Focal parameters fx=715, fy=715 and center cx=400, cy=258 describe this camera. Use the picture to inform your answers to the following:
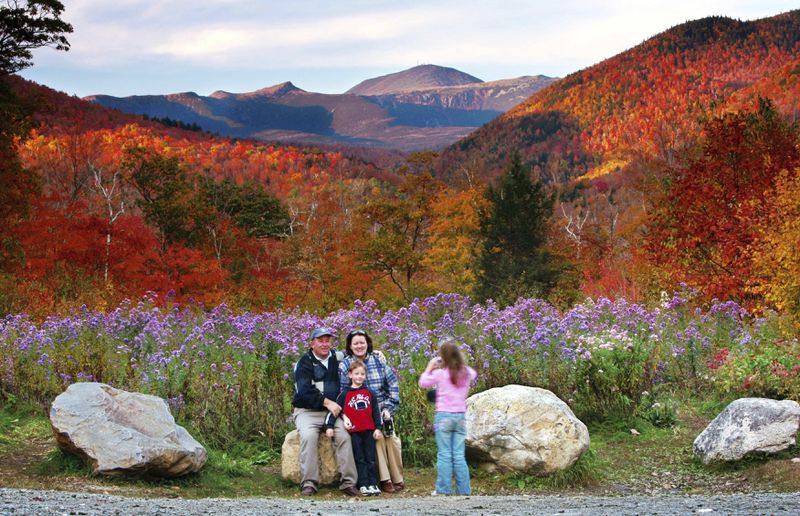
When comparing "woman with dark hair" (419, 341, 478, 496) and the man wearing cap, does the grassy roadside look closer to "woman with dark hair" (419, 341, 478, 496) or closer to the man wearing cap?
the man wearing cap

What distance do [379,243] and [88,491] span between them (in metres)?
22.6

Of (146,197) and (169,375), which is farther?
(146,197)

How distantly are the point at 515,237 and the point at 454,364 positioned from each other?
24.3 metres

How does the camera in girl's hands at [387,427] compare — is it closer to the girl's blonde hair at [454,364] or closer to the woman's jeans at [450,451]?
the woman's jeans at [450,451]

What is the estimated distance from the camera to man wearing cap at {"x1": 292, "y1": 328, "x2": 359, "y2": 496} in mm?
6879

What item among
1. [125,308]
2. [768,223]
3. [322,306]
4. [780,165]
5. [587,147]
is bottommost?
[322,306]

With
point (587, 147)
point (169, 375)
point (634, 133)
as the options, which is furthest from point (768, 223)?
point (587, 147)

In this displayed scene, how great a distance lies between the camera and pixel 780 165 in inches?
594

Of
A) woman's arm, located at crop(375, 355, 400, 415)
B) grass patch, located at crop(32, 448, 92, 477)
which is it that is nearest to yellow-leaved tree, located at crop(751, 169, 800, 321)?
woman's arm, located at crop(375, 355, 400, 415)

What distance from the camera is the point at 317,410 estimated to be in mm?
7121

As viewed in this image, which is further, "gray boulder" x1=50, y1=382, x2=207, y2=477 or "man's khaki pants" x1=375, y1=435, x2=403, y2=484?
"man's khaki pants" x1=375, y1=435, x2=403, y2=484

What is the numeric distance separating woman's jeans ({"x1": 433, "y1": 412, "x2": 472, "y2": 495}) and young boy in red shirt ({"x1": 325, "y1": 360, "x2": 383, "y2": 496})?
2.14ft

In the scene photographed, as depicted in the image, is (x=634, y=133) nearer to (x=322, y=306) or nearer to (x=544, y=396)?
(x=322, y=306)

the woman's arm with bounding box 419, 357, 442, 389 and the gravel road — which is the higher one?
the woman's arm with bounding box 419, 357, 442, 389
